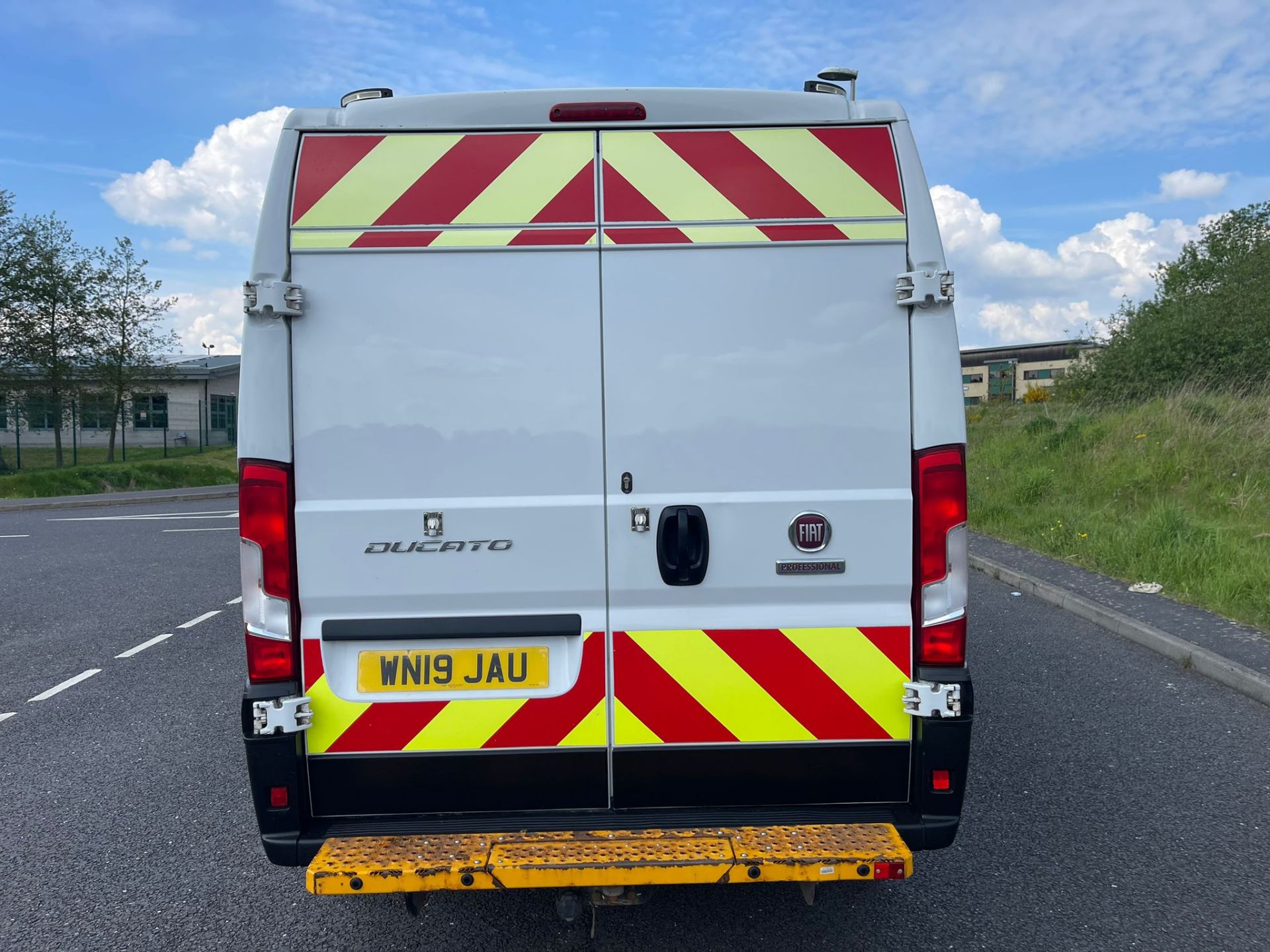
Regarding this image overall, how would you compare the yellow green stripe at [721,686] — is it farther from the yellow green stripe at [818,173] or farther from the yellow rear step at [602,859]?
the yellow green stripe at [818,173]

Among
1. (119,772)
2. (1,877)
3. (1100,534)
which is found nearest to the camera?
(1,877)

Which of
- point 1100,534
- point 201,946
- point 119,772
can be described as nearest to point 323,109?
point 201,946

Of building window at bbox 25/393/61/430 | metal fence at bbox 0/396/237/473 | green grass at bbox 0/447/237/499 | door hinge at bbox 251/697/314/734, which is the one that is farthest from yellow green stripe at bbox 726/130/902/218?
building window at bbox 25/393/61/430

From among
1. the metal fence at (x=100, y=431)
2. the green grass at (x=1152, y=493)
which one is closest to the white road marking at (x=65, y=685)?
the green grass at (x=1152, y=493)

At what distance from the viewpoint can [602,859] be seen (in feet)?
8.09

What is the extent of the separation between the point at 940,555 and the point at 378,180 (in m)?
1.91

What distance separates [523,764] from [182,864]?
6.08 ft

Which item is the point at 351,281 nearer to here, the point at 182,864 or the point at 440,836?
the point at 440,836

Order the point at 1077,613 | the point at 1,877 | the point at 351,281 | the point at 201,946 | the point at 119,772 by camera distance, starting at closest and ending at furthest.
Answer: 1. the point at 351,281
2. the point at 201,946
3. the point at 1,877
4. the point at 119,772
5. the point at 1077,613

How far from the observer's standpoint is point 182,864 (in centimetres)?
367

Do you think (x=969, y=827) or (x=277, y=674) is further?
(x=969, y=827)

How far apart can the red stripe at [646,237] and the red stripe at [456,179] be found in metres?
0.37

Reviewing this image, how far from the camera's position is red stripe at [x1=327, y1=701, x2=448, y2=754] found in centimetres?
267

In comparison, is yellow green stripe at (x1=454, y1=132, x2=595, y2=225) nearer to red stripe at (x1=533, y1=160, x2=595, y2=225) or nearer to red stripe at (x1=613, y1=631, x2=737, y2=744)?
red stripe at (x1=533, y1=160, x2=595, y2=225)
